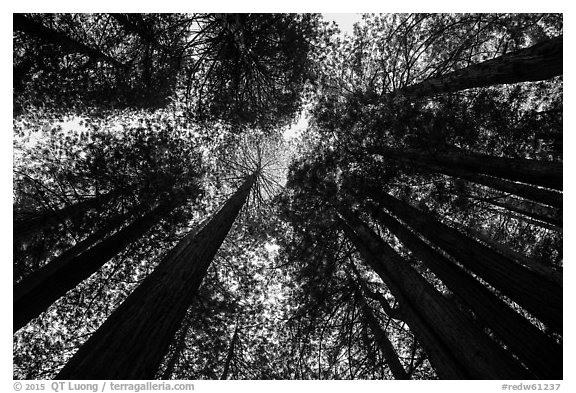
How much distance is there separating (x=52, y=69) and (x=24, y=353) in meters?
6.80

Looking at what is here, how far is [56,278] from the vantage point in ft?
15.1

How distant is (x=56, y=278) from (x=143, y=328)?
3.21 metres

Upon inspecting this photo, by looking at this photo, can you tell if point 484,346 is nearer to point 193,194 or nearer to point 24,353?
point 193,194

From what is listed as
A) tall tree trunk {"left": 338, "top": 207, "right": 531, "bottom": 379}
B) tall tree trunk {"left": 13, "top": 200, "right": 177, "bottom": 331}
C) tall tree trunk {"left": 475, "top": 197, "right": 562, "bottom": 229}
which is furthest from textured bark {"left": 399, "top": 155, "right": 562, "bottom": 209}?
tall tree trunk {"left": 13, "top": 200, "right": 177, "bottom": 331}

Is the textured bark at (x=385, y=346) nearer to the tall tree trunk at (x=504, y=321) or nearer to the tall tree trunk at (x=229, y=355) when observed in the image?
the tall tree trunk at (x=504, y=321)

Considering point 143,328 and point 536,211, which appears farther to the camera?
point 536,211

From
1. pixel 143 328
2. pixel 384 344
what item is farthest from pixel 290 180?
pixel 143 328

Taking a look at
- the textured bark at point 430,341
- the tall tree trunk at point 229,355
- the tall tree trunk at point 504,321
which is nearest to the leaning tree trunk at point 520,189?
the tall tree trunk at point 504,321

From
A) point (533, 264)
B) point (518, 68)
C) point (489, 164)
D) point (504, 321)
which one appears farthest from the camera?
point (533, 264)

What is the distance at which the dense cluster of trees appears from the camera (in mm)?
5102

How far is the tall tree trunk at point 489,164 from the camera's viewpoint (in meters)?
3.79

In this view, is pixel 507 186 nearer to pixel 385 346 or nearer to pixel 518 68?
pixel 518 68

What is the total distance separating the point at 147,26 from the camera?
22.2ft

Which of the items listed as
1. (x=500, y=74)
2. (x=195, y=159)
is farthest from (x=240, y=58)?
(x=500, y=74)
